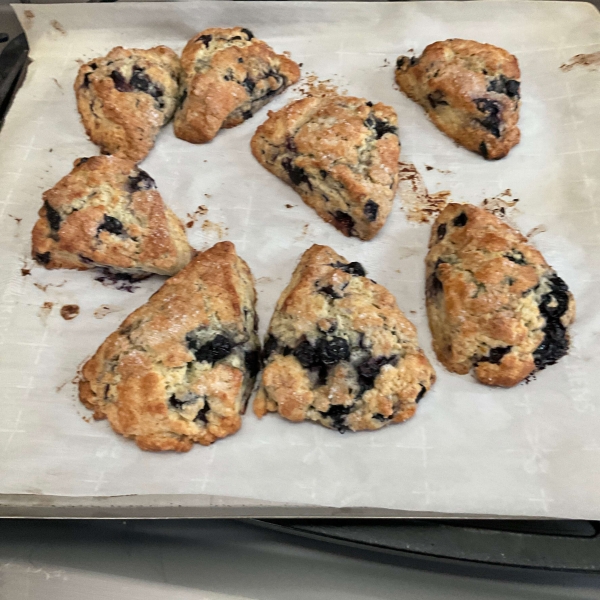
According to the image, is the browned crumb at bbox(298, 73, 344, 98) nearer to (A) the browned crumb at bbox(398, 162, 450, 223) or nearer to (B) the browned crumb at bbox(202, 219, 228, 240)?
(A) the browned crumb at bbox(398, 162, 450, 223)

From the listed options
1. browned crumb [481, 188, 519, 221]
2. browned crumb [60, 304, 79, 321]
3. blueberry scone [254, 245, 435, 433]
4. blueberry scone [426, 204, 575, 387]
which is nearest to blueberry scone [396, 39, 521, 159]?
browned crumb [481, 188, 519, 221]

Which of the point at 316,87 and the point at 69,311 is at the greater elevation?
the point at 316,87

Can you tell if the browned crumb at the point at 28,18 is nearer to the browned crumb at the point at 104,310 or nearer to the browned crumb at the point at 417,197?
the browned crumb at the point at 104,310

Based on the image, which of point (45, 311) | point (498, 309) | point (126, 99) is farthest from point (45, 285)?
point (498, 309)

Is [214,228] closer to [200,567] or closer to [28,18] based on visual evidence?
[200,567]

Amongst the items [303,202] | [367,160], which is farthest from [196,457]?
[367,160]

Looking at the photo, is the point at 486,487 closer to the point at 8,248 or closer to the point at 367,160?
the point at 367,160
